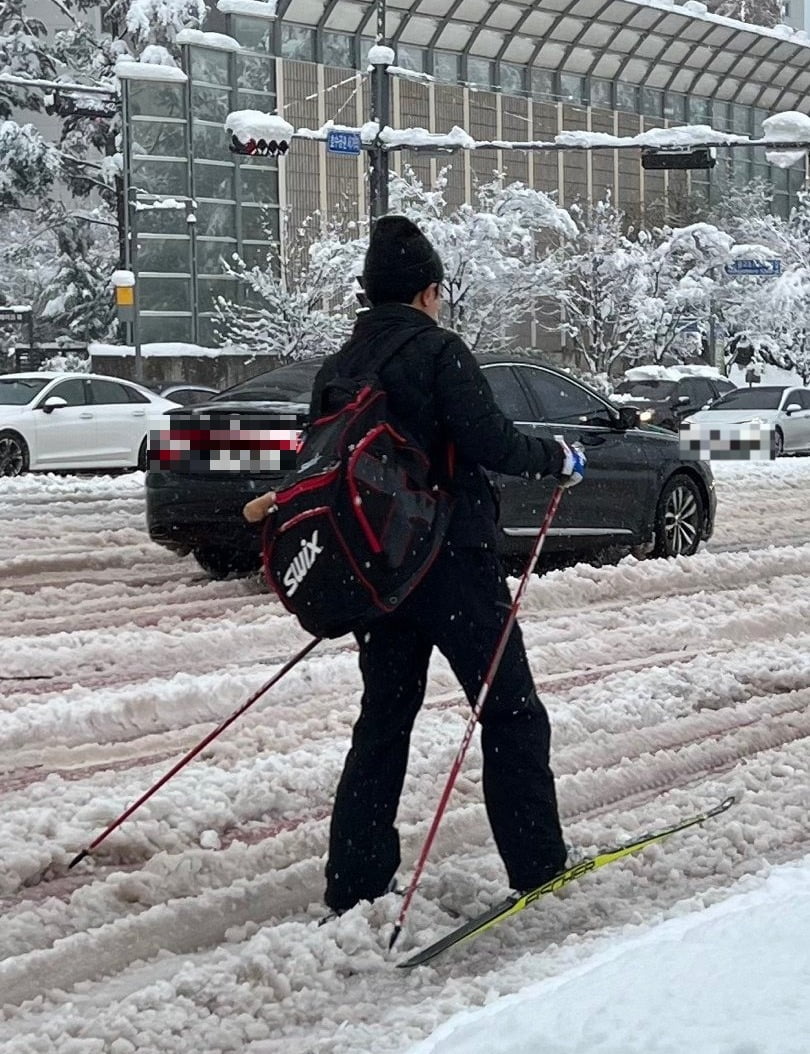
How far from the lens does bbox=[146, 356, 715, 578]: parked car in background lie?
10.6 metres

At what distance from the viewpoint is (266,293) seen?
42625 mm

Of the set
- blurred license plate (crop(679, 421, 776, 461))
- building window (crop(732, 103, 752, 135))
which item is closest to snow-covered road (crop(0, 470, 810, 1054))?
blurred license plate (crop(679, 421, 776, 461))

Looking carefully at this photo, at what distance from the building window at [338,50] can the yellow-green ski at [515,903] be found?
4994 cm

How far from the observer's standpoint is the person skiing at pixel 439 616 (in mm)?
4414

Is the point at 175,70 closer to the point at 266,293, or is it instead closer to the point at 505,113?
the point at 266,293

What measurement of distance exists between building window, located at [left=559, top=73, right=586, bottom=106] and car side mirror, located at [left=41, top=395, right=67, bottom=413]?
43.2 meters

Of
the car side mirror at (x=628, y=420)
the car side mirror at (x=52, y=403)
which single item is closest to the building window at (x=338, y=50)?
the car side mirror at (x=52, y=403)

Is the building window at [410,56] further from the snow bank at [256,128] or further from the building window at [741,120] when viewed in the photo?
the snow bank at [256,128]

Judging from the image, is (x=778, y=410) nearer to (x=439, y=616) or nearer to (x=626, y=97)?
(x=439, y=616)

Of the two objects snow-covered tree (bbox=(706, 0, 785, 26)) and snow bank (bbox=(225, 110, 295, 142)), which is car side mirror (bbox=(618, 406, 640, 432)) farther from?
snow-covered tree (bbox=(706, 0, 785, 26))

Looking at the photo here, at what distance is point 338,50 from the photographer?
174 feet

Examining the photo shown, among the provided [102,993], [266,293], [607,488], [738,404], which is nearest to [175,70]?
[266,293]

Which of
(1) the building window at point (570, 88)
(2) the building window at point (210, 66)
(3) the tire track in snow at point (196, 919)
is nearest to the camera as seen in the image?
(3) the tire track in snow at point (196, 919)

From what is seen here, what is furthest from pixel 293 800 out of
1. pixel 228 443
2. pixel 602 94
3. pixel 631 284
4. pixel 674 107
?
pixel 674 107
